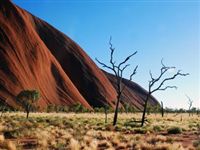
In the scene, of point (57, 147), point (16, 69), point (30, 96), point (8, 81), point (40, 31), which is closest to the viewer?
point (57, 147)

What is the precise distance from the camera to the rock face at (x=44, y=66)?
9938 centimetres

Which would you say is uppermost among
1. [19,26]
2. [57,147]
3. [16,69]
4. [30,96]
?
[19,26]

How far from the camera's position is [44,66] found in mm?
112688

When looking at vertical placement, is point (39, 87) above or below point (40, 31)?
below

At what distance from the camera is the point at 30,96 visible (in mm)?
61375

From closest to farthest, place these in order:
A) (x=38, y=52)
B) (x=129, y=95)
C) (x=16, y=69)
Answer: (x=16, y=69), (x=38, y=52), (x=129, y=95)

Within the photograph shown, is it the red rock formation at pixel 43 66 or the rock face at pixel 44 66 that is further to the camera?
the red rock formation at pixel 43 66

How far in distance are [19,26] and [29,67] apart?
16.1 metres

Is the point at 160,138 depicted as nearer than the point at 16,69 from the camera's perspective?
Yes

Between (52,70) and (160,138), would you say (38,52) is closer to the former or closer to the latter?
(52,70)

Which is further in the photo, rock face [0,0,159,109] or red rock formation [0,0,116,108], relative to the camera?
red rock formation [0,0,116,108]

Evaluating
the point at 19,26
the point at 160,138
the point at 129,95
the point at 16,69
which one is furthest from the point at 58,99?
the point at 160,138

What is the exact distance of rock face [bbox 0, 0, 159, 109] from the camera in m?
99.4

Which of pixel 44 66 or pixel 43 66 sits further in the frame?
pixel 44 66
